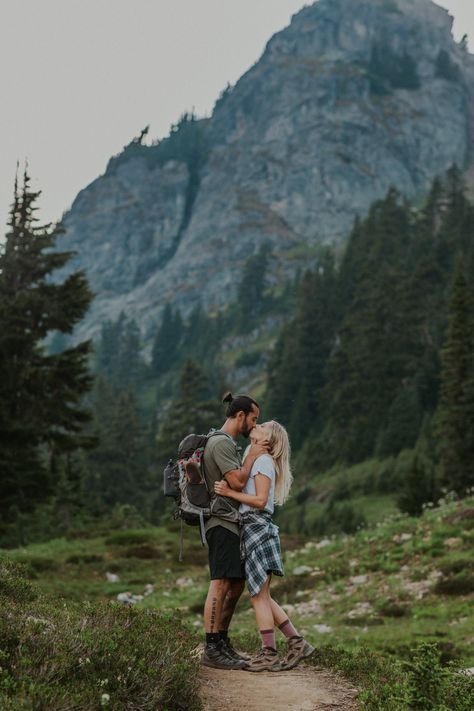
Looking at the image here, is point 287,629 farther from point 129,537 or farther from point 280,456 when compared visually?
point 129,537

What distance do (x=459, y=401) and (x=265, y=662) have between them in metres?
36.5

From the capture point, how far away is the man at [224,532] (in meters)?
7.13

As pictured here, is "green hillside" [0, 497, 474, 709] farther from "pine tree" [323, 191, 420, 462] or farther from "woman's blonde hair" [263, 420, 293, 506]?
"pine tree" [323, 191, 420, 462]

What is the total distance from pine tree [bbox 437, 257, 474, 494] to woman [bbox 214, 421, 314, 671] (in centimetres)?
3160

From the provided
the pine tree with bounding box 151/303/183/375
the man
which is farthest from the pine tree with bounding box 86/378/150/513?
the pine tree with bounding box 151/303/183/375

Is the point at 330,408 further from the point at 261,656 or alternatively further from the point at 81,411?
the point at 261,656

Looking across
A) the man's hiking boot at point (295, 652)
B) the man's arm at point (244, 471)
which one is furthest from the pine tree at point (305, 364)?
the man's arm at point (244, 471)

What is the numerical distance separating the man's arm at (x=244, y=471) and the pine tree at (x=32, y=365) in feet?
63.3

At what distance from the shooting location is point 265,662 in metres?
7.16

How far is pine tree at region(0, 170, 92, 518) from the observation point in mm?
25641

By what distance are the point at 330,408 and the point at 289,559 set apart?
6046 centimetres

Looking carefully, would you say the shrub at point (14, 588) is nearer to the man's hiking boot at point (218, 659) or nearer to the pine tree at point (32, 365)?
the man's hiking boot at point (218, 659)

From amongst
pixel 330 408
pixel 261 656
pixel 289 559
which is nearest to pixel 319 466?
pixel 330 408

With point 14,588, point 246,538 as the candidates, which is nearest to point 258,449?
point 246,538
